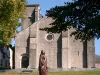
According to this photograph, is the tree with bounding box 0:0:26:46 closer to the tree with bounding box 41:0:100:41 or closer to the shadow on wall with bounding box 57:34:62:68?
the shadow on wall with bounding box 57:34:62:68

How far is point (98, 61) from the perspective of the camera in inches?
3024

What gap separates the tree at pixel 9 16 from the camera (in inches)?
1710

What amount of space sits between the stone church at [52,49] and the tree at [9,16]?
571 inches

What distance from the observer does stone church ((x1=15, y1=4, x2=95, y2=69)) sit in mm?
61531

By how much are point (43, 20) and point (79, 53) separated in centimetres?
885

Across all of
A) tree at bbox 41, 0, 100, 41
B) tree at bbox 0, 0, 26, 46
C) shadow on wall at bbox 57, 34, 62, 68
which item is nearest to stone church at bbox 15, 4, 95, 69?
shadow on wall at bbox 57, 34, 62, 68

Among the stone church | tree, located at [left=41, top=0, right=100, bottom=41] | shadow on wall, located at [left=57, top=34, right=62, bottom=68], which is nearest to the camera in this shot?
tree, located at [left=41, top=0, right=100, bottom=41]

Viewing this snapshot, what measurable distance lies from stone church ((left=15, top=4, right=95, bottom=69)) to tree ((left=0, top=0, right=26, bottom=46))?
47.6 ft

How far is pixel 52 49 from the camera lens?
63125 millimetres

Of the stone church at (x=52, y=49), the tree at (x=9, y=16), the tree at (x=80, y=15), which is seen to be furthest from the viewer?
the stone church at (x=52, y=49)

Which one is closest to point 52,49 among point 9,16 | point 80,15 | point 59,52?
point 59,52

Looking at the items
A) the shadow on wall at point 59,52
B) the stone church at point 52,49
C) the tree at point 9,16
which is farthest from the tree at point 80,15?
the shadow on wall at point 59,52

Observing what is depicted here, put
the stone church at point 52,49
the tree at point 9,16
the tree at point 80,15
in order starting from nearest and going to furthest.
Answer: the tree at point 80,15, the tree at point 9,16, the stone church at point 52,49

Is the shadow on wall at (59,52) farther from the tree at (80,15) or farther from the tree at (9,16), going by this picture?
the tree at (80,15)
